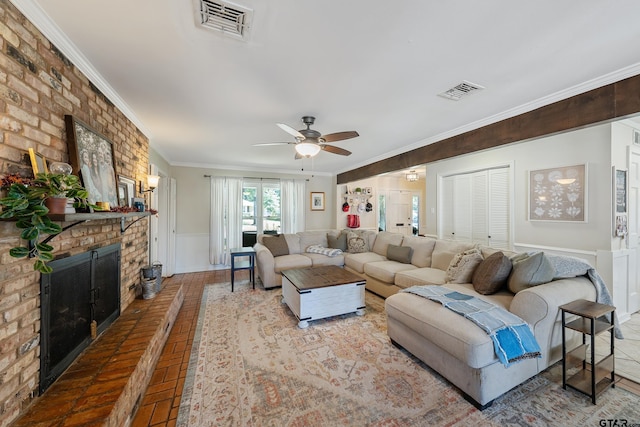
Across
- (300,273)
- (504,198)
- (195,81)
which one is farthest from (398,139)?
(195,81)

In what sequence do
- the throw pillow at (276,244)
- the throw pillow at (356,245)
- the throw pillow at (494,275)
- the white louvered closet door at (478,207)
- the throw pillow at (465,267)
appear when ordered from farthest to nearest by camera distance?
the throw pillow at (356,245) → the throw pillow at (276,244) → the white louvered closet door at (478,207) → the throw pillow at (465,267) → the throw pillow at (494,275)

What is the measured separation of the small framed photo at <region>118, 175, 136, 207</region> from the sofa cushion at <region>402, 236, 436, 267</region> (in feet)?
12.4

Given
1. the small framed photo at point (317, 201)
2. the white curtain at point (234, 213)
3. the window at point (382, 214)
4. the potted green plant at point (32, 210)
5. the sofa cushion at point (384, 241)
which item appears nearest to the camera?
the potted green plant at point (32, 210)

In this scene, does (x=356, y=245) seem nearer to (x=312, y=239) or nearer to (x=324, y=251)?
(x=324, y=251)

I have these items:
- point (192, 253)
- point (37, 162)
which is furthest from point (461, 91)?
point (192, 253)

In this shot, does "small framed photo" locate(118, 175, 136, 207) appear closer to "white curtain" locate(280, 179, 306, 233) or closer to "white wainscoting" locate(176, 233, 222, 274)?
"white wainscoting" locate(176, 233, 222, 274)

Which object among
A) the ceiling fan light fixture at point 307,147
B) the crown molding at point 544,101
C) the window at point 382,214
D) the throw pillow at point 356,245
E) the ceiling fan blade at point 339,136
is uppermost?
the crown molding at point 544,101

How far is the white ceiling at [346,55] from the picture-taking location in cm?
135

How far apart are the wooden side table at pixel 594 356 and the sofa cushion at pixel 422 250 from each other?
70.5 inches

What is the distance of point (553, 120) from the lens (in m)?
2.29

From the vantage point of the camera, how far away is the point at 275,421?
1.60 meters

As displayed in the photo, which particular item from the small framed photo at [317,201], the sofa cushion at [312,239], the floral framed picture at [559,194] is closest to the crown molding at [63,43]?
the sofa cushion at [312,239]

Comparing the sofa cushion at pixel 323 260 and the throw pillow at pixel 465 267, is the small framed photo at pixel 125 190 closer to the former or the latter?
the sofa cushion at pixel 323 260

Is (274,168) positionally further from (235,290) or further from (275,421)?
(275,421)
